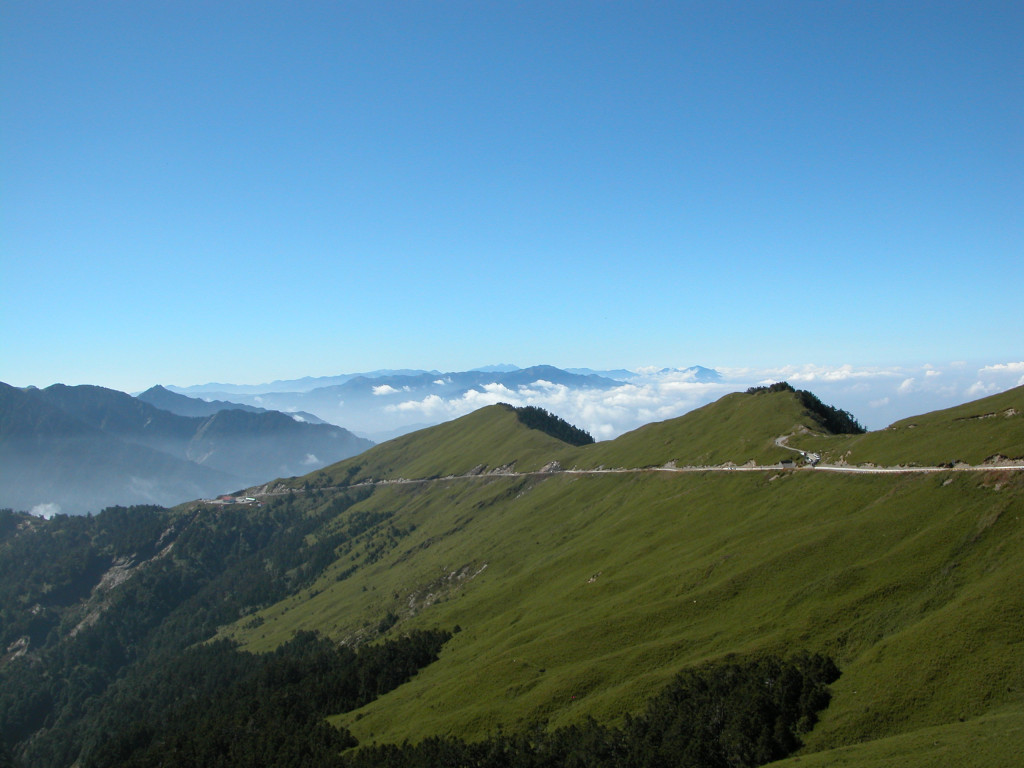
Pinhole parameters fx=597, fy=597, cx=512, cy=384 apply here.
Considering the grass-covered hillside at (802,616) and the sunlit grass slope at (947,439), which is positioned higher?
the sunlit grass slope at (947,439)

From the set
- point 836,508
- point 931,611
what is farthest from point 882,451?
point 931,611

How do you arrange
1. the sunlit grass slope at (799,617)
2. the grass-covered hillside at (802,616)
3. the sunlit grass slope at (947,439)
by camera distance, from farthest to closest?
1. the sunlit grass slope at (947,439)
2. the sunlit grass slope at (799,617)
3. the grass-covered hillside at (802,616)

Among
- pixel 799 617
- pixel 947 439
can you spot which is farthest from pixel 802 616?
pixel 947 439

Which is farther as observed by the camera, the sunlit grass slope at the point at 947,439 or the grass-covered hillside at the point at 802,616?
the sunlit grass slope at the point at 947,439

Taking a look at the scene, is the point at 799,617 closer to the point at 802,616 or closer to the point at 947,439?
the point at 802,616

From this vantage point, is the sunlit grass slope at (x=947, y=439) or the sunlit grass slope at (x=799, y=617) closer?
the sunlit grass slope at (x=799, y=617)

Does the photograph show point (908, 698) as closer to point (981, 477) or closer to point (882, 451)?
point (981, 477)

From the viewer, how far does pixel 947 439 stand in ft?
370

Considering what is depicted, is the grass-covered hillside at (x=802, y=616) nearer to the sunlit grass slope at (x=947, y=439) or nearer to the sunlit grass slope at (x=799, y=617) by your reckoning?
the sunlit grass slope at (x=799, y=617)

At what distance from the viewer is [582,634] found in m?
108

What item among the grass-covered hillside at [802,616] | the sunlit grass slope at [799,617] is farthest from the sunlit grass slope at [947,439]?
the sunlit grass slope at [799,617]

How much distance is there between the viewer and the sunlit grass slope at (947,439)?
327 ft

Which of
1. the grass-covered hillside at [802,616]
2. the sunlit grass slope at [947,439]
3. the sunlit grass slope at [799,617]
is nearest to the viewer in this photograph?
the grass-covered hillside at [802,616]

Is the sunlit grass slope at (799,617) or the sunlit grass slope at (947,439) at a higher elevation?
the sunlit grass slope at (947,439)
